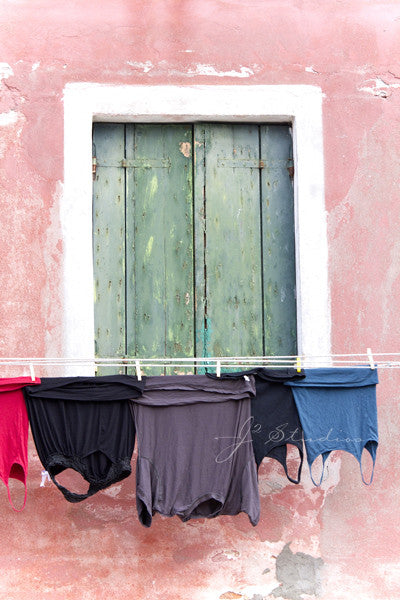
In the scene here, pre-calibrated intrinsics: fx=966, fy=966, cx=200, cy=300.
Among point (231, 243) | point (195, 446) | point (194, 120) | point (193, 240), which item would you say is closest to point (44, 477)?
point (195, 446)

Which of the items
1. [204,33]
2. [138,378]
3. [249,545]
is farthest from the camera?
[204,33]

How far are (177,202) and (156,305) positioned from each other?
0.61 m

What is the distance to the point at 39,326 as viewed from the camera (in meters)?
5.31

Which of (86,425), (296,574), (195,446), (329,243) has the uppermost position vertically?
(329,243)

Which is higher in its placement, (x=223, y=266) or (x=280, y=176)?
(x=280, y=176)

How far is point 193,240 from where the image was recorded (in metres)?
5.55

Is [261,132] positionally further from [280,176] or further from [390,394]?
[390,394]

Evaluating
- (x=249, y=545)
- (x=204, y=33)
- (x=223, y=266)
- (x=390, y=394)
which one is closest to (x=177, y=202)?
(x=223, y=266)

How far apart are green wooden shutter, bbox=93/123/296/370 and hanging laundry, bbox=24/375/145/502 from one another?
2.43 feet

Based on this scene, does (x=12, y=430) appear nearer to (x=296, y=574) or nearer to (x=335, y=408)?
(x=335, y=408)

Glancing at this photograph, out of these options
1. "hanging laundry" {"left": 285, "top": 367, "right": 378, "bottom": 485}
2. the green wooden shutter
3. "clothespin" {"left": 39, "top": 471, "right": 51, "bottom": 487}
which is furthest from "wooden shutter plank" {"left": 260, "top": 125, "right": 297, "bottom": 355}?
"clothespin" {"left": 39, "top": 471, "right": 51, "bottom": 487}

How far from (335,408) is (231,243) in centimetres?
124

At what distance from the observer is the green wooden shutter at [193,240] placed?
548cm

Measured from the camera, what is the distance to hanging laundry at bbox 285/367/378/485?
4809 millimetres
